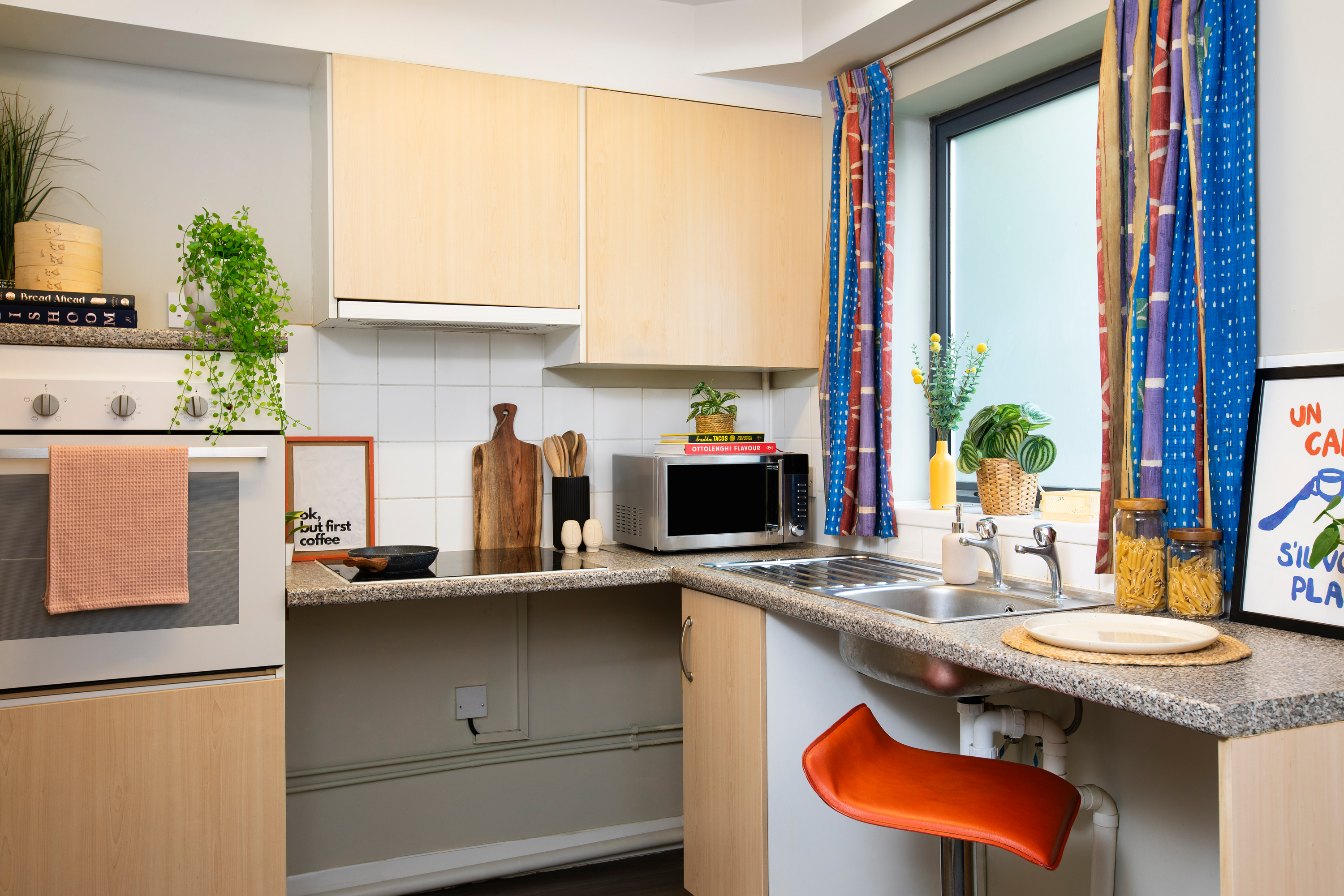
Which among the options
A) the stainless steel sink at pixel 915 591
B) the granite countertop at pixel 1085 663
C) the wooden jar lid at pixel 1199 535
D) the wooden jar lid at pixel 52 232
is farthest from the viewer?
the wooden jar lid at pixel 52 232

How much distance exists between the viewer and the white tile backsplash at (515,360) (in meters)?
2.67

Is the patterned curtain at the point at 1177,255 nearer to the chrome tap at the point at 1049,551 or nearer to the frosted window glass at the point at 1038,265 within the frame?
the chrome tap at the point at 1049,551

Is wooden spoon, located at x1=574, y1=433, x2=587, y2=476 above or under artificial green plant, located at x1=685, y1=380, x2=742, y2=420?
under

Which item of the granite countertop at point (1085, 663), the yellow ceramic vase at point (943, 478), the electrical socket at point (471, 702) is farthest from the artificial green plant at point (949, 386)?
the electrical socket at point (471, 702)

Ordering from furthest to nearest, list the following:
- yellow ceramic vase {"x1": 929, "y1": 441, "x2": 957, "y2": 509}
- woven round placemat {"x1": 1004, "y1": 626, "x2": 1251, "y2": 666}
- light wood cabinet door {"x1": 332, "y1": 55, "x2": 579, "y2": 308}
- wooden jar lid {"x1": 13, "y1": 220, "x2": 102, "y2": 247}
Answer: yellow ceramic vase {"x1": 929, "y1": 441, "x2": 957, "y2": 509} < light wood cabinet door {"x1": 332, "y1": 55, "x2": 579, "y2": 308} < wooden jar lid {"x1": 13, "y1": 220, "x2": 102, "y2": 247} < woven round placemat {"x1": 1004, "y1": 626, "x2": 1251, "y2": 666}

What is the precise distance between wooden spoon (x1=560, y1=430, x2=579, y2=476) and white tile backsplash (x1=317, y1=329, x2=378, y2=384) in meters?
0.55

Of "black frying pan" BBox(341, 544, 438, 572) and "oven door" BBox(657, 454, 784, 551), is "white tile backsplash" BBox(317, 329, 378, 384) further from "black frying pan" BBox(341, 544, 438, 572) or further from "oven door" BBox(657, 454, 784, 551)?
"oven door" BBox(657, 454, 784, 551)

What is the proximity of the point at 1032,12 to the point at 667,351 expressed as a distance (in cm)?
117

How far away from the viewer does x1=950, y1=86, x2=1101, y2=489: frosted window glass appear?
219 centimetres

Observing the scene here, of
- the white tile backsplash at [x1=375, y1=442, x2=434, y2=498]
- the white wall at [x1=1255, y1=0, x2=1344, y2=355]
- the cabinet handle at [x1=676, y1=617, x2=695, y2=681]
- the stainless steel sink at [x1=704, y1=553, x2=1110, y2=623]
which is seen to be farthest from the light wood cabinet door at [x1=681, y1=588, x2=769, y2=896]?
the white wall at [x1=1255, y1=0, x2=1344, y2=355]

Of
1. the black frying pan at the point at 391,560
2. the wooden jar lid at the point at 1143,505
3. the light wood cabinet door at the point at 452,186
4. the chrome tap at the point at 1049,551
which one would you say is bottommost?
the black frying pan at the point at 391,560

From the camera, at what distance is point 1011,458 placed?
85.2 inches

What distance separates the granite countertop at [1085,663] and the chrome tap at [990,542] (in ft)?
0.90

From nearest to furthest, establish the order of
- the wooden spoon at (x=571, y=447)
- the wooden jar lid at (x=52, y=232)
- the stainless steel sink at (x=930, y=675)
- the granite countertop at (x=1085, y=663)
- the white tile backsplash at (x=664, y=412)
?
the granite countertop at (x=1085, y=663) < the stainless steel sink at (x=930, y=675) < the wooden jar lid at (x=52, y=232) < the wooden spoon at (x=571, y=447) < the white tile backsplash at (x=664, y=412)
